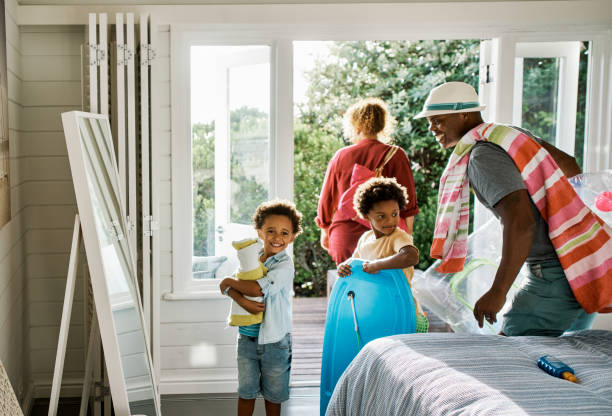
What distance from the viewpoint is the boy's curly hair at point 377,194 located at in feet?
9.25

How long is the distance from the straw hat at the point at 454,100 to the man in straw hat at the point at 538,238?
0.40 ft

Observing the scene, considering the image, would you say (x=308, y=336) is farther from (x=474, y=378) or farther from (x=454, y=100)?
(x=474, y=378)

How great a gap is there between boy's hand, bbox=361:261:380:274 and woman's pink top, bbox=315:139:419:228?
812 millimetres

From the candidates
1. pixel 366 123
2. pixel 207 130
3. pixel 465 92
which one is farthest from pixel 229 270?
pixel 465 92

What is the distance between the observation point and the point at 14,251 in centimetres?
314

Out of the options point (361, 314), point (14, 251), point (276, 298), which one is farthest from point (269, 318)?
point (14, 251)

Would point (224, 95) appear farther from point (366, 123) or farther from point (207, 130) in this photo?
point (366, 123)

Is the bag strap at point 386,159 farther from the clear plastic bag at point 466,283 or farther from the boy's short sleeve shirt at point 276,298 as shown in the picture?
the boy's short sleeve shirt at point 276,298

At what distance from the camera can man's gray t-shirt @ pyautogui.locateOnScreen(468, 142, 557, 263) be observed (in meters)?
2.04

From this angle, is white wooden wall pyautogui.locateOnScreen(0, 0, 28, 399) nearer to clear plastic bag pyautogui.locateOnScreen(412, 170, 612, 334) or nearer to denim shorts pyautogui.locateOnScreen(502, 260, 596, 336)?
clear plastic bag pyautogui.locateOnScreen(412, 170, 612, 334)

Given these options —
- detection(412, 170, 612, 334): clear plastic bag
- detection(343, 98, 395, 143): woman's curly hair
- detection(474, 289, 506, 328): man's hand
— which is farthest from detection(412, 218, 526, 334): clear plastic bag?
detection(474, 289, 506, 328): man's hand

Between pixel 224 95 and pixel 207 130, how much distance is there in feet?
0.72

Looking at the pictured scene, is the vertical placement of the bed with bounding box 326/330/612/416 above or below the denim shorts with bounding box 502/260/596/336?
below

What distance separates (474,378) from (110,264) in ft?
4.69
